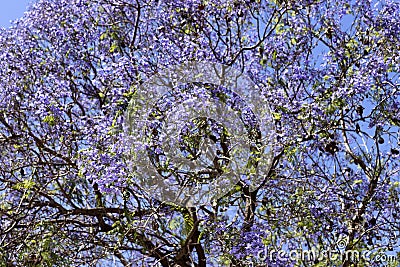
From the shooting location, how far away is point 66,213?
5828 millimetres

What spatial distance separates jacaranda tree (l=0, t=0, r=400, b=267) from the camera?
5.46 meters

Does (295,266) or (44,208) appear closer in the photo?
(295,266)

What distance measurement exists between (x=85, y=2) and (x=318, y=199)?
3.12 metres

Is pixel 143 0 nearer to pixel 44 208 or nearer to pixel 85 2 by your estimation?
pixel 85 2

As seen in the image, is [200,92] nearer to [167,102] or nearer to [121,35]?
[167,102]

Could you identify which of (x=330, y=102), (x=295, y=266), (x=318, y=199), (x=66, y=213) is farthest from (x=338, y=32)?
(x=66, y=213)

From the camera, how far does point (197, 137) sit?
559cm

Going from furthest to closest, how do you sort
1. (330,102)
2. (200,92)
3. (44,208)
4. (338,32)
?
(338,32)
(44,208)
(330,102)
(200,92)

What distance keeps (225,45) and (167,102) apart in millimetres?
1136

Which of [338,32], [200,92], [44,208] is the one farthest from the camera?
[338,32]

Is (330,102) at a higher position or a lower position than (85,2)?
lower

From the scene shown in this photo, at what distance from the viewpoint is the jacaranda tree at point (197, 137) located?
546cm

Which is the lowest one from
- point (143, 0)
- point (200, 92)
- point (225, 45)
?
point (200, 92)

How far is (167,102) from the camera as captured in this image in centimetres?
555
